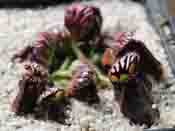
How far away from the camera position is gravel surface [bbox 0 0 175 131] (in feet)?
5.86

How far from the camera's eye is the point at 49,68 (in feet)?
6.60

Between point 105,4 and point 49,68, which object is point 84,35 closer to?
point 49,68

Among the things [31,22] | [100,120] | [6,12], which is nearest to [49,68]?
[100,120]

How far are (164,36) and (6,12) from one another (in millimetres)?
781

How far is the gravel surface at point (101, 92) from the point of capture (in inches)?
70.4

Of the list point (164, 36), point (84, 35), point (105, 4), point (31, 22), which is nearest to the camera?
point (84, 35)

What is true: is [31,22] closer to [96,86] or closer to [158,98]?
[96,86]

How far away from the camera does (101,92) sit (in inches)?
76.3

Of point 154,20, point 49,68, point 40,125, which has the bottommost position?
point 40,125

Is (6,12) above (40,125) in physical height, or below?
above

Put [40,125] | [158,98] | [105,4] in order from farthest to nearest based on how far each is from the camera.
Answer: [105,4], [158,98], [40,125]

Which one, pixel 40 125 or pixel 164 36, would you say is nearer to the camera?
pixel 40 125

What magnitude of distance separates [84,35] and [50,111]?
39 centimetres

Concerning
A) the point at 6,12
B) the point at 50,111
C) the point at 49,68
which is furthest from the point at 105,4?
the point at 50,111
